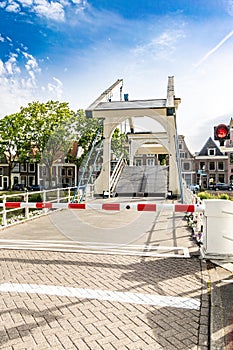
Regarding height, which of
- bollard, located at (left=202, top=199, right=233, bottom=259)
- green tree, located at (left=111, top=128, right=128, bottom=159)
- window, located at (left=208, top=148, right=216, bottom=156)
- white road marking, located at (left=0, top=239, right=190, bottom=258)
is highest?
window, located at (left=208, top=148, right=216, bottom=156)

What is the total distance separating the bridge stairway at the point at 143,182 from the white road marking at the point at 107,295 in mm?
15145

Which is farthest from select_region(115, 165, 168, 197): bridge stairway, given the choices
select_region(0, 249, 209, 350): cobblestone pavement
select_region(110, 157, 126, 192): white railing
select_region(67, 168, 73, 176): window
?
select_region(67, 168, 73, 176): window

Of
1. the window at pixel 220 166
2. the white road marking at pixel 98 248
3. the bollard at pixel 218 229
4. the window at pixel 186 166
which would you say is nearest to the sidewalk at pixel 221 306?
the bollard at pixel 218 229

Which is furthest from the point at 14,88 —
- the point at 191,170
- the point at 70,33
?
the point at 191,170

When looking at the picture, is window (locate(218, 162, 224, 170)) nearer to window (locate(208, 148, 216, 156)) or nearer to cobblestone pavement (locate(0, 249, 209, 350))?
window (locate(208, 148, 216, 156))

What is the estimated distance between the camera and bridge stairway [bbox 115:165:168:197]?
19.4 metres

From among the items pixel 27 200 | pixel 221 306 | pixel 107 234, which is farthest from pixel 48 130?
pixel 221 306

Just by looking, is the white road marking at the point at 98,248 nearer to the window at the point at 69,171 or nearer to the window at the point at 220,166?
the window at the point at 69,171

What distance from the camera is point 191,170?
166ft

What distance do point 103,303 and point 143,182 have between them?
17.6m

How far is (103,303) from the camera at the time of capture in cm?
358

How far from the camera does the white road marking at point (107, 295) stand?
361 cm

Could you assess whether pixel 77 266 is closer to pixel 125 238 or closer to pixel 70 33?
pixel 125 238

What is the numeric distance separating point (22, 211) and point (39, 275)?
46.0ft
